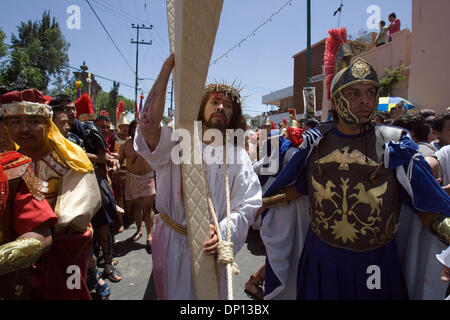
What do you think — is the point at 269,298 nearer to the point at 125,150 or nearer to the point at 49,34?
the point at 125,150

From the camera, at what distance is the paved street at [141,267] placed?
3.04 m

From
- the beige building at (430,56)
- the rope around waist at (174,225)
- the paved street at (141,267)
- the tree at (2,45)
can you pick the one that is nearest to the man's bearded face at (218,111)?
the rope around waist at (174,225)

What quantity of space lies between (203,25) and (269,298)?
2.12 m

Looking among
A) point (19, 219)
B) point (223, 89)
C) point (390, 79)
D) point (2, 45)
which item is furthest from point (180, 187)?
point (2, 45)

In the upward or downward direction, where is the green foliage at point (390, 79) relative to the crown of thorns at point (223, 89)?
upward

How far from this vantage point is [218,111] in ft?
5.70

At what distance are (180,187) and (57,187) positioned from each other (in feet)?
3.06

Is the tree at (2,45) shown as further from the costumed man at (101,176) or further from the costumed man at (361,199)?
the costumed man at (361,199)

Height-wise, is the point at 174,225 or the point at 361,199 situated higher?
the point at 361,199

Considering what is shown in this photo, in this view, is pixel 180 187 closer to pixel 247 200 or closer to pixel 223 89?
Answer: pixel 247 200

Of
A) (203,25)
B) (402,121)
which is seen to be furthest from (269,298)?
(402,121)

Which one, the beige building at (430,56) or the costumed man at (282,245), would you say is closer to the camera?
the costumed man at (282,245)

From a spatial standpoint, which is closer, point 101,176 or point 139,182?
point 101,176

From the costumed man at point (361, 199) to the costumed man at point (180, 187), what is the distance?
1.91 feet
